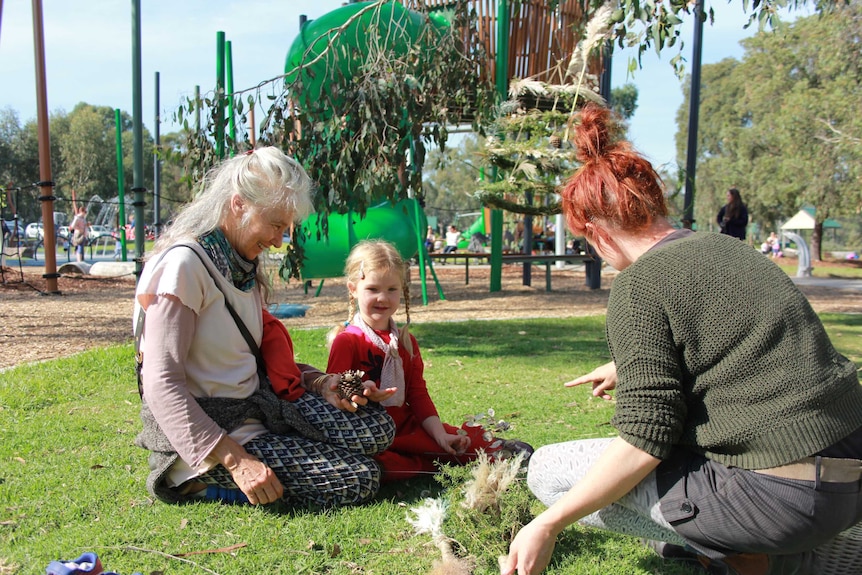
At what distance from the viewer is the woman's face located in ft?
9.12

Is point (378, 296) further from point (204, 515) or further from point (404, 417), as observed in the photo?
point (204, 515)

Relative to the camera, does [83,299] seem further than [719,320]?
Yes

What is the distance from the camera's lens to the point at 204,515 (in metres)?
2.80

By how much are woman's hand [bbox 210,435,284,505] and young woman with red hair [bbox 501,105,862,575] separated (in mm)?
1067

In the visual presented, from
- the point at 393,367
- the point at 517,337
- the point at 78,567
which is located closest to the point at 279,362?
the point at 393,367

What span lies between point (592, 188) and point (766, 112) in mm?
39584

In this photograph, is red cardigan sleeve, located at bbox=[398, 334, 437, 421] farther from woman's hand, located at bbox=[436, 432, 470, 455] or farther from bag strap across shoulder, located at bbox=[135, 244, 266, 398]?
bag strap across shoulder, located at bbox=[135, 244, 266, 398]

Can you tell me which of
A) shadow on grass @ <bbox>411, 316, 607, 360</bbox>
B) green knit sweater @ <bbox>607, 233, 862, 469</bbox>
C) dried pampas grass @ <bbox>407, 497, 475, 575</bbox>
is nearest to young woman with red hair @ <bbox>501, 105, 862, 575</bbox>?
green knit sweater @ <bbox>607, 233, 862, 469</bbox>

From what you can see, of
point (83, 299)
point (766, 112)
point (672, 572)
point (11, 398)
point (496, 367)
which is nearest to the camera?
point (672, 572)

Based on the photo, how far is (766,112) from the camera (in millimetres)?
37094

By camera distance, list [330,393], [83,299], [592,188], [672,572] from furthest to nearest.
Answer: [83,299]
[330,393]
[672,572]
[592,188]

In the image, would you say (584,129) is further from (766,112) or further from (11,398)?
(766,112)

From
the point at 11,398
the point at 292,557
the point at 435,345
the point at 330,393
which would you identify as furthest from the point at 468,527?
the point at 435,345

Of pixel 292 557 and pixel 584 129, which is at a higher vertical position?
pixel 584 129
